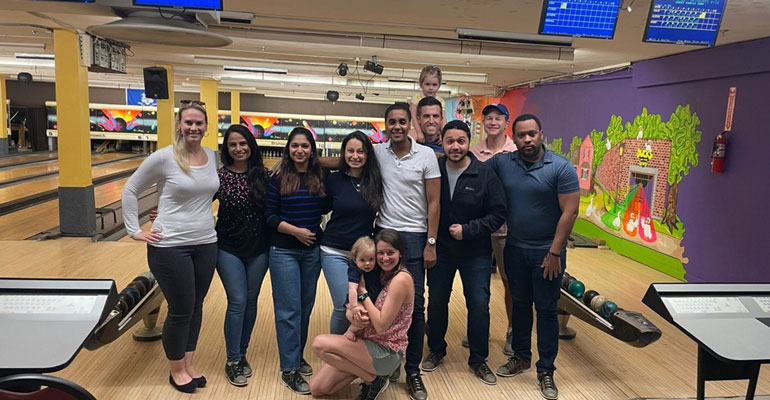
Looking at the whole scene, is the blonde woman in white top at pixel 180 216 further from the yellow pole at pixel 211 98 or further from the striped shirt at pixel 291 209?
the yellow pole at pixel 211 98

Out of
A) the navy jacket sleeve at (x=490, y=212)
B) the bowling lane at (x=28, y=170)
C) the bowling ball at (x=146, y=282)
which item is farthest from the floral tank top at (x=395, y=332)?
the bowling lane at (x=28, y=170)

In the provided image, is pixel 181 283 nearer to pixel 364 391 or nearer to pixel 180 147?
pixel 180 147

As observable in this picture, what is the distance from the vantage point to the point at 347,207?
2287 mm

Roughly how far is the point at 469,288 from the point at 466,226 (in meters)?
0.33

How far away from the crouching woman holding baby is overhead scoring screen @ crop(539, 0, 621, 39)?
187cm

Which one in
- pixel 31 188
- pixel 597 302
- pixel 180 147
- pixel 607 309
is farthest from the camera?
pixel 31 188

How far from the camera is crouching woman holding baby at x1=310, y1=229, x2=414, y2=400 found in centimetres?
212

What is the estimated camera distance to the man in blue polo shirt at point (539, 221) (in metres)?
2.34

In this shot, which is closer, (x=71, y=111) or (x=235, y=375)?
(x=235, y=375)

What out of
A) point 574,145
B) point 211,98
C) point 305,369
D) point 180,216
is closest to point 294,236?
point 180,216

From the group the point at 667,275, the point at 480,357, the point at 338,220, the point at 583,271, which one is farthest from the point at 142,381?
the point at 667,275

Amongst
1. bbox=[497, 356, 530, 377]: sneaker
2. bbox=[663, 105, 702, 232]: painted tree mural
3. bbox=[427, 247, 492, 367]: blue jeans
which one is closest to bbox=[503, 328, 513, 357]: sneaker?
bbox=[497, 356, 530, 377]: sneaker

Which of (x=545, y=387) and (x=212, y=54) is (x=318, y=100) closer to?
(x=212, y=54)

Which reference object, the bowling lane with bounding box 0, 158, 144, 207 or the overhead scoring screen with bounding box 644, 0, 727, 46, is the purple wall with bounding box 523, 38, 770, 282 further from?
the bowling lane with bounding box 0, 158, 144, 207
